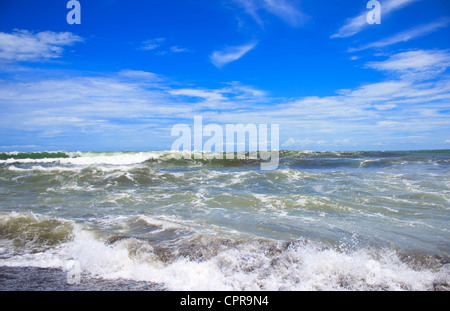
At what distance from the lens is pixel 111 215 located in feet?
24.1

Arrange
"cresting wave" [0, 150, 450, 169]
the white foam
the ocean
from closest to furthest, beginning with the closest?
1. the white foam
2. the ocean
3. "cresting wave" [0, 150, 450, 169]

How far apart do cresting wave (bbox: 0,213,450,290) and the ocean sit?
0.05ft

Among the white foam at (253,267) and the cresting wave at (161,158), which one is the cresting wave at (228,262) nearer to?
the white foam at (253,267)

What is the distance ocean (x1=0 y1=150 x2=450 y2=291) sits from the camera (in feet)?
12.2

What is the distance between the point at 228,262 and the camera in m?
4.20

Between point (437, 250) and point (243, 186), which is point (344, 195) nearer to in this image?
point (243, 186)

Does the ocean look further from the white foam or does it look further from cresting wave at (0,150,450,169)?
cresting wave at (0,150,450,169)

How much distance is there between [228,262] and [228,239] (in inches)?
37.6

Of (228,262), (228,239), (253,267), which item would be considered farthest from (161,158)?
(253,267)

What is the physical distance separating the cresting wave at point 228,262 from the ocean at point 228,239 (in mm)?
16

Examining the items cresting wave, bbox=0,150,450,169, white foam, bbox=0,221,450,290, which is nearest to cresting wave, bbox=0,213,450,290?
white foam, bbox=0,221,450,290

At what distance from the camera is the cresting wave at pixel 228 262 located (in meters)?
3.63
